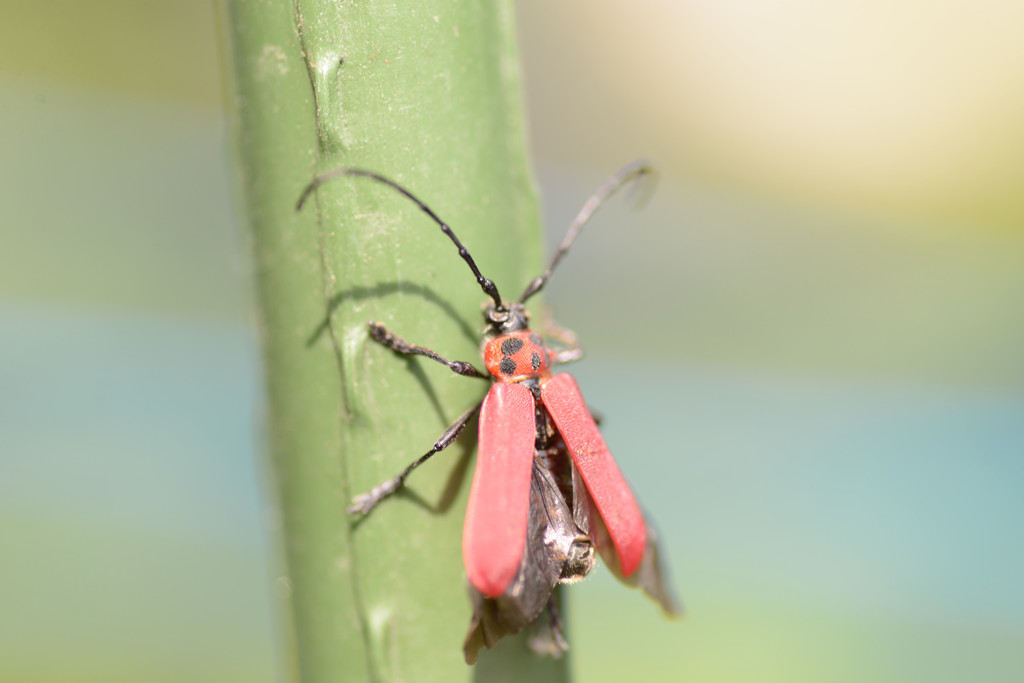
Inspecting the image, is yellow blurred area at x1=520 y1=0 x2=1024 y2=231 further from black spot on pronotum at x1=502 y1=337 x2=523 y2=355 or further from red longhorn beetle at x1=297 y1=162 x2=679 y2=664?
black spot on pronotum at x1=502 y1=337 x2=523 y2=355

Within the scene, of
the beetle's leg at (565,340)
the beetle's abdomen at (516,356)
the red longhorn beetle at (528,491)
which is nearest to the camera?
the red longhorn beetle at (528,491)

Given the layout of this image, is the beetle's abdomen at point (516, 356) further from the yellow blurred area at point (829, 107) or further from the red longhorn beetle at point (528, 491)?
the yellow blurred area at point (829, 107)

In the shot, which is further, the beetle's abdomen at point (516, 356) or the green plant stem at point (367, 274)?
the beetle's abdomen at point (516, 356)

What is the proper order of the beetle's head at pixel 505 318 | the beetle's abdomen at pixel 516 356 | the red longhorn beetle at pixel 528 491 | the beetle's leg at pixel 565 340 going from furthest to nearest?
the beetle's leg at pixel 565 340 → the beetle's abdomen at pixel 516 356 → the beetle's head at pixel 505 318 → the red longhorn beetle at pixel 528 491

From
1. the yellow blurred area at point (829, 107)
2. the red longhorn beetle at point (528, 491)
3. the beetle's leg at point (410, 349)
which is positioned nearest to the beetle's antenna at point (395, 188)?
the red longhorn beetle at point (528, 491)

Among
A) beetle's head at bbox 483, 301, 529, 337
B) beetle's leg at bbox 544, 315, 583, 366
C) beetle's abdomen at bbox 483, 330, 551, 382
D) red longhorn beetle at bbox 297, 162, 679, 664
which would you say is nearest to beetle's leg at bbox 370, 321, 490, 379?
red longhorn beetle at bbox 297, 162, 679, 664

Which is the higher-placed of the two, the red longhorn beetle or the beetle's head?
the beetle's head

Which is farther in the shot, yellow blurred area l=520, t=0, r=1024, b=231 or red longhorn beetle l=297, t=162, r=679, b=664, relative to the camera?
yellow blurred area l=520, t=0, r=1024, b=231
